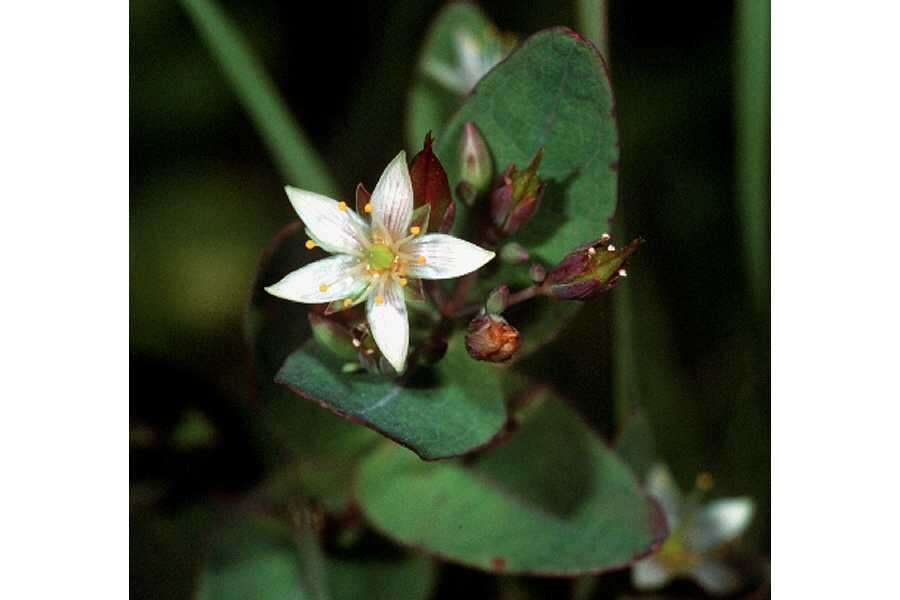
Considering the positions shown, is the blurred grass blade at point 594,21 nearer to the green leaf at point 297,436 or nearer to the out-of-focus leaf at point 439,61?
the out-of-focus leaf at point 439,61

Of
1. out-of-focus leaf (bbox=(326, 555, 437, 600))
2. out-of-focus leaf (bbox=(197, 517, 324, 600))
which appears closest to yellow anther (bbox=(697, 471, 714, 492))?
out-of-focus leaf (bbox=(326, 555, 437, 600))

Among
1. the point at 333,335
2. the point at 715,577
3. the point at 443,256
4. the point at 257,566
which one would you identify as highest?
the point at 443,256

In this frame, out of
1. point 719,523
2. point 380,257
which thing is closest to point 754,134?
point 719,523

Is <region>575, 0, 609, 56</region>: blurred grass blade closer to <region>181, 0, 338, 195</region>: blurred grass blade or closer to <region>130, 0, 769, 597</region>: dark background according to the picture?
<region>130, 0, 769, 597</region>: dark background

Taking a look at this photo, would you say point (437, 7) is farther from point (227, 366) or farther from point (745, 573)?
point (745, 573)

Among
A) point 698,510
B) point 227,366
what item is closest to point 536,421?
point 698,510

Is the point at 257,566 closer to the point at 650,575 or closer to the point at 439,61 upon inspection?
the point at 650,575

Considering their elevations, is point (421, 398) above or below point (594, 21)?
below
